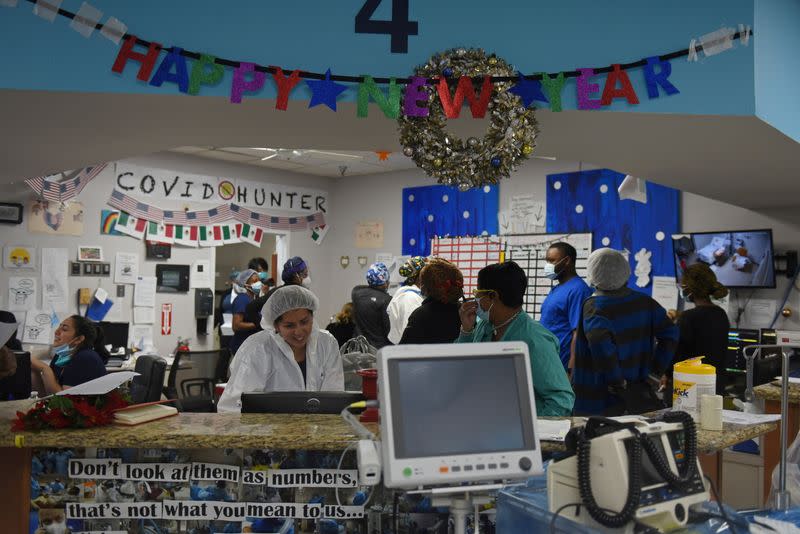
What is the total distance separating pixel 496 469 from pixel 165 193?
6.70 metres

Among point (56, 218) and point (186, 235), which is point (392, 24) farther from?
point (186, 235)

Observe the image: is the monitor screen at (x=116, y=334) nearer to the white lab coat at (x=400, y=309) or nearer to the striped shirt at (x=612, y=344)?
the white lab coat at (x=400, y=309)

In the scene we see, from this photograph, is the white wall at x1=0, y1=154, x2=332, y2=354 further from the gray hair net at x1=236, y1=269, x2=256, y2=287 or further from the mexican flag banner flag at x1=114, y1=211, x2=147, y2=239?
the gray hair net at x1=236, y1=269, x2=256, y2=287

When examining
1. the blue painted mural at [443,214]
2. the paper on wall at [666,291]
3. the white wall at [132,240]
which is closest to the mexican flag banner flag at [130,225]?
the white wall at [132,240]

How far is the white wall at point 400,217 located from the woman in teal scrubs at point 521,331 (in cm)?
373

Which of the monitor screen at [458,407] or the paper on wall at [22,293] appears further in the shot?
the paper on wall at [22,293]

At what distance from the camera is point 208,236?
26.3 feet

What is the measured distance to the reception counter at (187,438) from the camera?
2193 mm

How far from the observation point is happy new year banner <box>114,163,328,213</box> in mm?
7465

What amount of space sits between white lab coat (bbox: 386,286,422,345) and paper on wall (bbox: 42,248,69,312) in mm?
3391

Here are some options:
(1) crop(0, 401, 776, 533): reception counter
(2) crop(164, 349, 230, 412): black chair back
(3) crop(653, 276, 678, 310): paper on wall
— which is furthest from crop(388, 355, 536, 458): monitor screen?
(3) crop(653, 276, 678, 310): paper on wall

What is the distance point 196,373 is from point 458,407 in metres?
3.83

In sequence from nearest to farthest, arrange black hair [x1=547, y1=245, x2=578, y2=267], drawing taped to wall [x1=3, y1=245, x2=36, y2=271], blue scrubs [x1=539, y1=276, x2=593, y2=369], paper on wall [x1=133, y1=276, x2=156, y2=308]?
blue scrubs [x1=539, y1=276, x2=593, y2=369] → black hair [x1=547, y1=245, x2=578, y2=267] → drawing taped to wall [x1=3, y1=245, x2=36, y2=271] → paper on wall [x1=133, y1=276, x2=156, y2=308]

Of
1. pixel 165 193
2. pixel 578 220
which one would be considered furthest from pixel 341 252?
pixel 578 220
